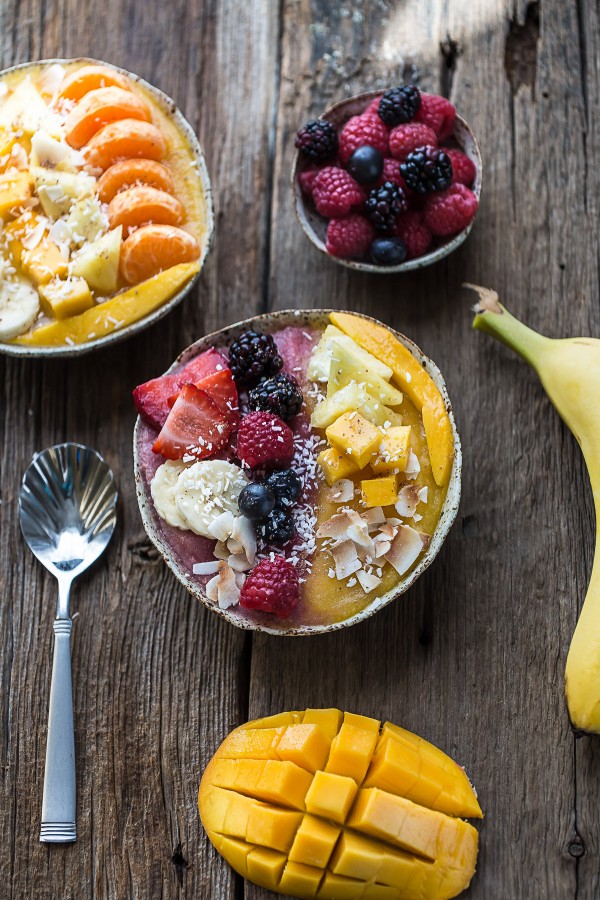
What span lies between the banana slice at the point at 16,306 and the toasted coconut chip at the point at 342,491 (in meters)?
0.84

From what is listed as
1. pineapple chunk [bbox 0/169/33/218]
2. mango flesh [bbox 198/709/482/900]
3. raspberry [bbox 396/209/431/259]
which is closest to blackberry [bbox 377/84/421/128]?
raspberry [bbox 396/209/431/259]

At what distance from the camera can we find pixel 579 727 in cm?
194

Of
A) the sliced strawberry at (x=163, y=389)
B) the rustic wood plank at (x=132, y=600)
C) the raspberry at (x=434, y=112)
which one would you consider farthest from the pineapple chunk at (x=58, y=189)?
the raspberry at (x=434, y=112)

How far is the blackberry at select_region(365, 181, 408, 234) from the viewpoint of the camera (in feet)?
6.82

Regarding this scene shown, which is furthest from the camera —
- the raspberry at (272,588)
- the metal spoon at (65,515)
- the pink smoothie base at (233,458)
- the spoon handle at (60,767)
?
the metal spoon at (65,515)

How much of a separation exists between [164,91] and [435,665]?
1736 mm

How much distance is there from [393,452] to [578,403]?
488 millimetres

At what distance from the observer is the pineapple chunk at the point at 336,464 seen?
194cm

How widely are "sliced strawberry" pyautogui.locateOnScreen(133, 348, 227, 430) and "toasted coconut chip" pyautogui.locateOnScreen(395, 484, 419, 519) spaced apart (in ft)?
1.67

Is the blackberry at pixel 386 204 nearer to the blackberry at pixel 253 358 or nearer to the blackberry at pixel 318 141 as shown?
the blackberry at pixel 318 141

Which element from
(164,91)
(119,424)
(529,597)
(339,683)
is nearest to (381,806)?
(339,683)

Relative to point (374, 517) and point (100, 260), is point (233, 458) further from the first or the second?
point (100, 260)

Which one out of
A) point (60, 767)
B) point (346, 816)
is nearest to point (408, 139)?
point (346, 816)

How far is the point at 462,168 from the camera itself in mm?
2193
